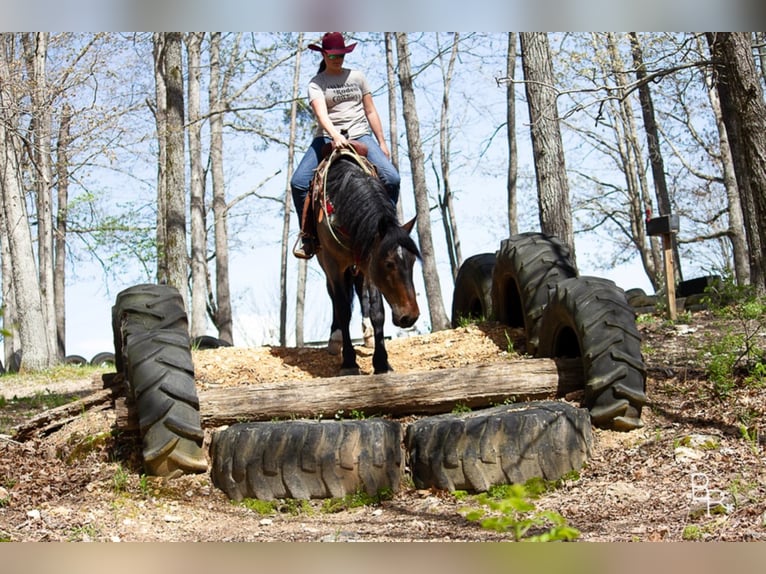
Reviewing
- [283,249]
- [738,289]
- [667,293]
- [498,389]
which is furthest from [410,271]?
[283,249]

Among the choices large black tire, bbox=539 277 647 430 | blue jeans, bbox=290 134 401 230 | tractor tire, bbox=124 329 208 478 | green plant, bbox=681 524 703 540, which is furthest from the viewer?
blue jeans, bbox=290 134 401 230

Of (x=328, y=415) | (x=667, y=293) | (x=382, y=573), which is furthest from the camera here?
(x=667, y=293)

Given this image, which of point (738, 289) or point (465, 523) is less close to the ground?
point (738, 289)

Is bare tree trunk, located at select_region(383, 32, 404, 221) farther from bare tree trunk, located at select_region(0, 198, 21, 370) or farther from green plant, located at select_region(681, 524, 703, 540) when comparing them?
green plant, located at select_region(681, 524, 703, 540)

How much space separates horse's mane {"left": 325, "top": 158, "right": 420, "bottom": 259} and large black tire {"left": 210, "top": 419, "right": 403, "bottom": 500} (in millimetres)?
1630

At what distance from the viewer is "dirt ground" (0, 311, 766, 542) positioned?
426 centimetres

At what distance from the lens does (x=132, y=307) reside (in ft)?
21.1

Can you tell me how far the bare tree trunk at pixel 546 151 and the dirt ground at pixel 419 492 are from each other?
3.65 m

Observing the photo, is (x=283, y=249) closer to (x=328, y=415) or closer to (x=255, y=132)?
(x=255, y=132)

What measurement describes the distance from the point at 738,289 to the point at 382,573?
5.78 meters

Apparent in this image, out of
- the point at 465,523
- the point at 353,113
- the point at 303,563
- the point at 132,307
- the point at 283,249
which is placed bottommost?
the point at 465,523

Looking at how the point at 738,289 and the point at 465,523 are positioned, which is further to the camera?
the point at 738,289

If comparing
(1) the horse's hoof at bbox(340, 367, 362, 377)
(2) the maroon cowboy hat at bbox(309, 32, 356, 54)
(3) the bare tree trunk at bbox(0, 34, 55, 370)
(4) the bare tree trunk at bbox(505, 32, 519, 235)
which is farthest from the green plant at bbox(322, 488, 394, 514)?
(4) the bare tree trunk at bbox(505, 32, 519, 235)

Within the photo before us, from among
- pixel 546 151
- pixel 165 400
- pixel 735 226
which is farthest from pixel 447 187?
pixel 165 400
